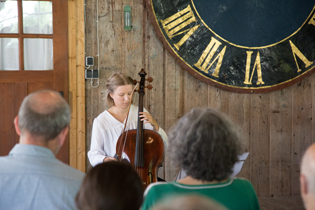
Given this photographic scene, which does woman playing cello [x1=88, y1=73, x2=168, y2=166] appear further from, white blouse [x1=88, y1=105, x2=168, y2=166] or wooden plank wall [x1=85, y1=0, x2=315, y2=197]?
wooden plank wall [x1=85, y1=0, x2=315, y2=197]

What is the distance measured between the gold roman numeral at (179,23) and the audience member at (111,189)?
2.41 meters

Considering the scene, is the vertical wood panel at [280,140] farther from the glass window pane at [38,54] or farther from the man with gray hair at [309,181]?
the man with gray hair at [309,181]

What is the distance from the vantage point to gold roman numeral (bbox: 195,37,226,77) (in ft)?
10.8

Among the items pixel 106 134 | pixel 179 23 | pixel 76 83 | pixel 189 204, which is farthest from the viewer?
pixel 179 23

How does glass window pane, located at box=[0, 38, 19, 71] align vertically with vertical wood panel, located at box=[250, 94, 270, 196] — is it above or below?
above

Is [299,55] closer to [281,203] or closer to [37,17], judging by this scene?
[281,203]

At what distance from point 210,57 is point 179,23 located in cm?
41

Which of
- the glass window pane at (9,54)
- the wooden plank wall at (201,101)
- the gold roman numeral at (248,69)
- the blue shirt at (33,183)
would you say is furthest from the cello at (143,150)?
the gold roman numeral at (248,69)

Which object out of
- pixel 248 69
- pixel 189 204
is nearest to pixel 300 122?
pixel 248 69

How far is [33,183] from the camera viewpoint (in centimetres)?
114

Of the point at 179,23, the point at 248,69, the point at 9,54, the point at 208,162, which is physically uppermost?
the point at 179,23

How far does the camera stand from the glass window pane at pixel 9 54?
2992mm

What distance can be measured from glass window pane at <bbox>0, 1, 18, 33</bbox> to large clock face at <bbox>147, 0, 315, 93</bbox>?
111cm

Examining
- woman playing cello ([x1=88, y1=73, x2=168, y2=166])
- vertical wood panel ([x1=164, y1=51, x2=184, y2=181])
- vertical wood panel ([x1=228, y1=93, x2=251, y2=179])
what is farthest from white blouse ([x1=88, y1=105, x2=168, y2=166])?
vertical wood panel ([x1=228, y1=93, x2=251, y2=179])
